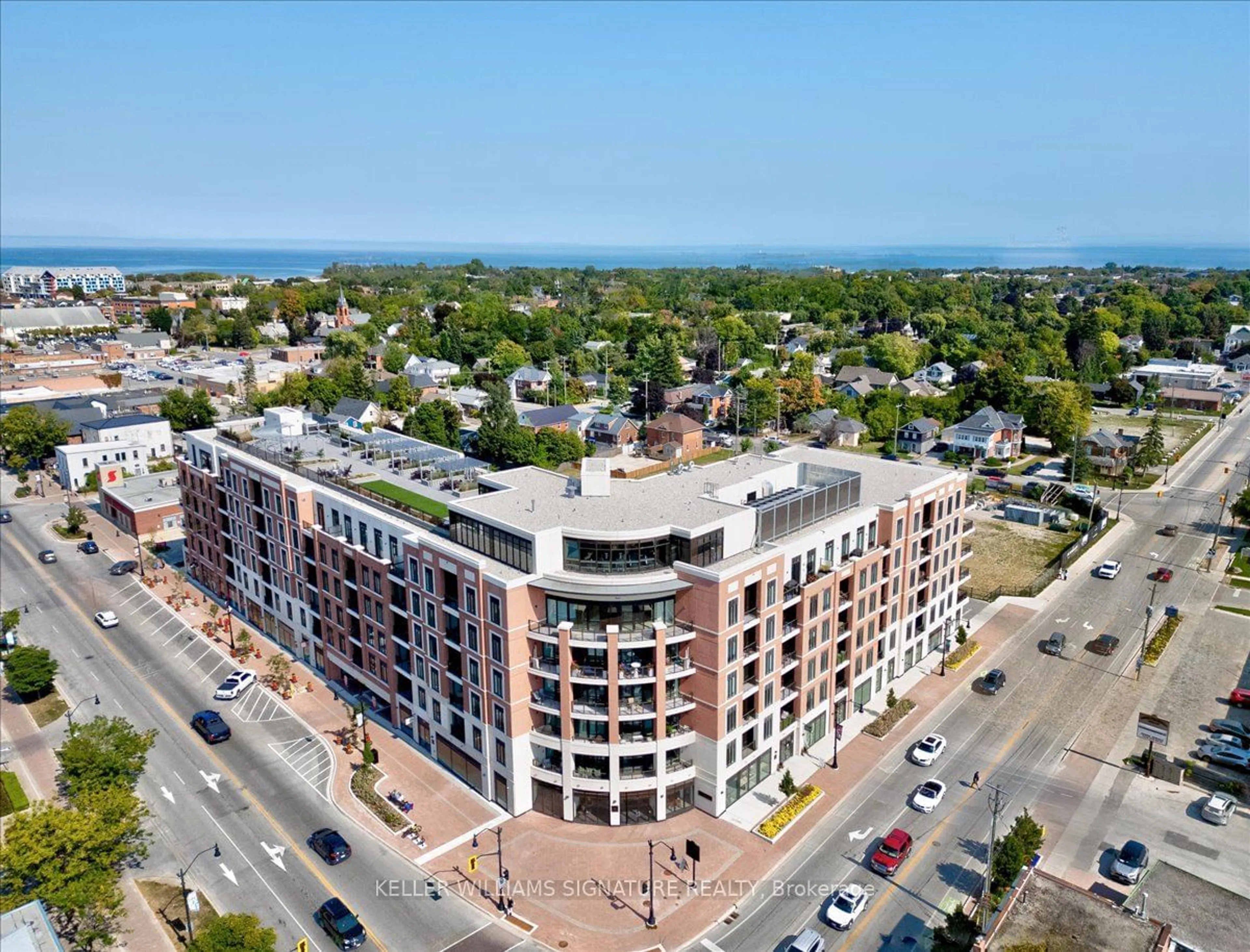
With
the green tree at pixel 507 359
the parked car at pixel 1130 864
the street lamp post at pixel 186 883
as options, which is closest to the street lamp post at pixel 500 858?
the street lamp post at pixel 186 883

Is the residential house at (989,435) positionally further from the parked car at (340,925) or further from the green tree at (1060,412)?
the parked car at (340,925)

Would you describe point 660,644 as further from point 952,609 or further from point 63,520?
point 63,520

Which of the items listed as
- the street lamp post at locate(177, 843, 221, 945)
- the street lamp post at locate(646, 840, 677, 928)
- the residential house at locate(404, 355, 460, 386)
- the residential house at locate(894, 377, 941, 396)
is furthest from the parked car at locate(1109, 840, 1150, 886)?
the residential house at locate(404, 355, 460, 386)

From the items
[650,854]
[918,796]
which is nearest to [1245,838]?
[918,796]

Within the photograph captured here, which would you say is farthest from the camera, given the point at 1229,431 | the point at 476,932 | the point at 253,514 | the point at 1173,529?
the point at 1229,431

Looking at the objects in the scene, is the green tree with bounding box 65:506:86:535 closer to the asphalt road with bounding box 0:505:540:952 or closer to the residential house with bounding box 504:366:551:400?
the asphalt road with bounding box 0:505:540:952

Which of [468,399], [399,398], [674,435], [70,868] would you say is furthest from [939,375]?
[70,868]

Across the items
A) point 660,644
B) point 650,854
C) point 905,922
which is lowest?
point 905,922
